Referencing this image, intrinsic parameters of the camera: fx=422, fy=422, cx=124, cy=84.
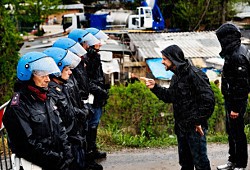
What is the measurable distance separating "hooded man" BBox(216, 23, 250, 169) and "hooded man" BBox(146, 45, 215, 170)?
48 centimetres

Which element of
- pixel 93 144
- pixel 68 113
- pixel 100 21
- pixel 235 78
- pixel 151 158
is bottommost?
pixel 151 158

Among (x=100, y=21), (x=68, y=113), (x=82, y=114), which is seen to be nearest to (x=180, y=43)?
(x=100, y=21)

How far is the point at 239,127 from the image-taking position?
5066 millimetres

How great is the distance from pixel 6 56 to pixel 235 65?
23.2ft

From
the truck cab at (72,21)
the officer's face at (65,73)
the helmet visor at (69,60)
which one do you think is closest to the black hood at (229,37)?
the helmet visor at (69,60)

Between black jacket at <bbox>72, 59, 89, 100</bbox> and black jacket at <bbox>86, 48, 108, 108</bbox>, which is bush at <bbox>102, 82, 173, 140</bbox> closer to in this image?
black jacket at <bbox>86, 48, 108, 108</bbox>

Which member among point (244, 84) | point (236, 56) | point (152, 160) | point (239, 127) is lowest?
point (152, 160)

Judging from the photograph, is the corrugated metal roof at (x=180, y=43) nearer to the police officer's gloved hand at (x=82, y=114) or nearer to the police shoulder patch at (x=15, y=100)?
the police officer's gloved hand at (x=82, y=114)

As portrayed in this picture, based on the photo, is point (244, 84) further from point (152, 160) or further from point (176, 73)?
point (152, 160)

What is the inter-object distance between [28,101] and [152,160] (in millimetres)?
3055

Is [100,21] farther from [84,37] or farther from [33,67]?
[33,67]

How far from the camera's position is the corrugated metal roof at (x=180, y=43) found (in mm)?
19750

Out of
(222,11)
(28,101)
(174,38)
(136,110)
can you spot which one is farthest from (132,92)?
(222,11)

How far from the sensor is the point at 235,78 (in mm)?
4828
